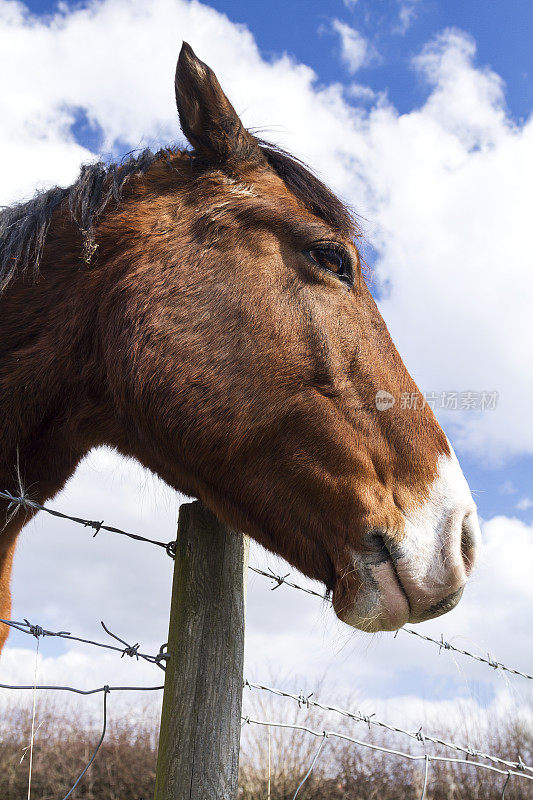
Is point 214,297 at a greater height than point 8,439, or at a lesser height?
greater

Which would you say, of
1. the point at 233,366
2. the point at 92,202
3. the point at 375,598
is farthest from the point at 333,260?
the point at 375,598

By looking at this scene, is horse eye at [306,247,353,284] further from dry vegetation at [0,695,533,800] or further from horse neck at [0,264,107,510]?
dry vegetation at [0,695,533,800]

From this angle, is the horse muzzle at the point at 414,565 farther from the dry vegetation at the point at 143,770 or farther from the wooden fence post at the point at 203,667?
the dry vegetation at the point at 143,770

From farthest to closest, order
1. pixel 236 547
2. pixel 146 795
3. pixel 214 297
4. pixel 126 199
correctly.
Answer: pixel 146 795, pixel 126 199, pixel 214 297, pixel 236 547

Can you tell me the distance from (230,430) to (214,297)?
0.51 meters

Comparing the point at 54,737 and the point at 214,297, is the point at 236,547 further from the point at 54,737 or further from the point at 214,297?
the point at 54,737

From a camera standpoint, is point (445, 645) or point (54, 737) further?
point (54, 737)

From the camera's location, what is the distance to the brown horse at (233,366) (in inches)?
85.0

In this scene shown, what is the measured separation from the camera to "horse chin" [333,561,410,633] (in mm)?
2113

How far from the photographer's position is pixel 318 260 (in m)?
2.49

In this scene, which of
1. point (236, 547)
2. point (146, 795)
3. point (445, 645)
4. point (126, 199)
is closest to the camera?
point (236, 547)

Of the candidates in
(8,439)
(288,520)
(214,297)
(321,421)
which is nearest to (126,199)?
(214,297)

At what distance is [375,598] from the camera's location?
212 centimetres

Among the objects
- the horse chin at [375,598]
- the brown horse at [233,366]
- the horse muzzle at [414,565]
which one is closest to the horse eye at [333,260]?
the brown horse at [233,366]
